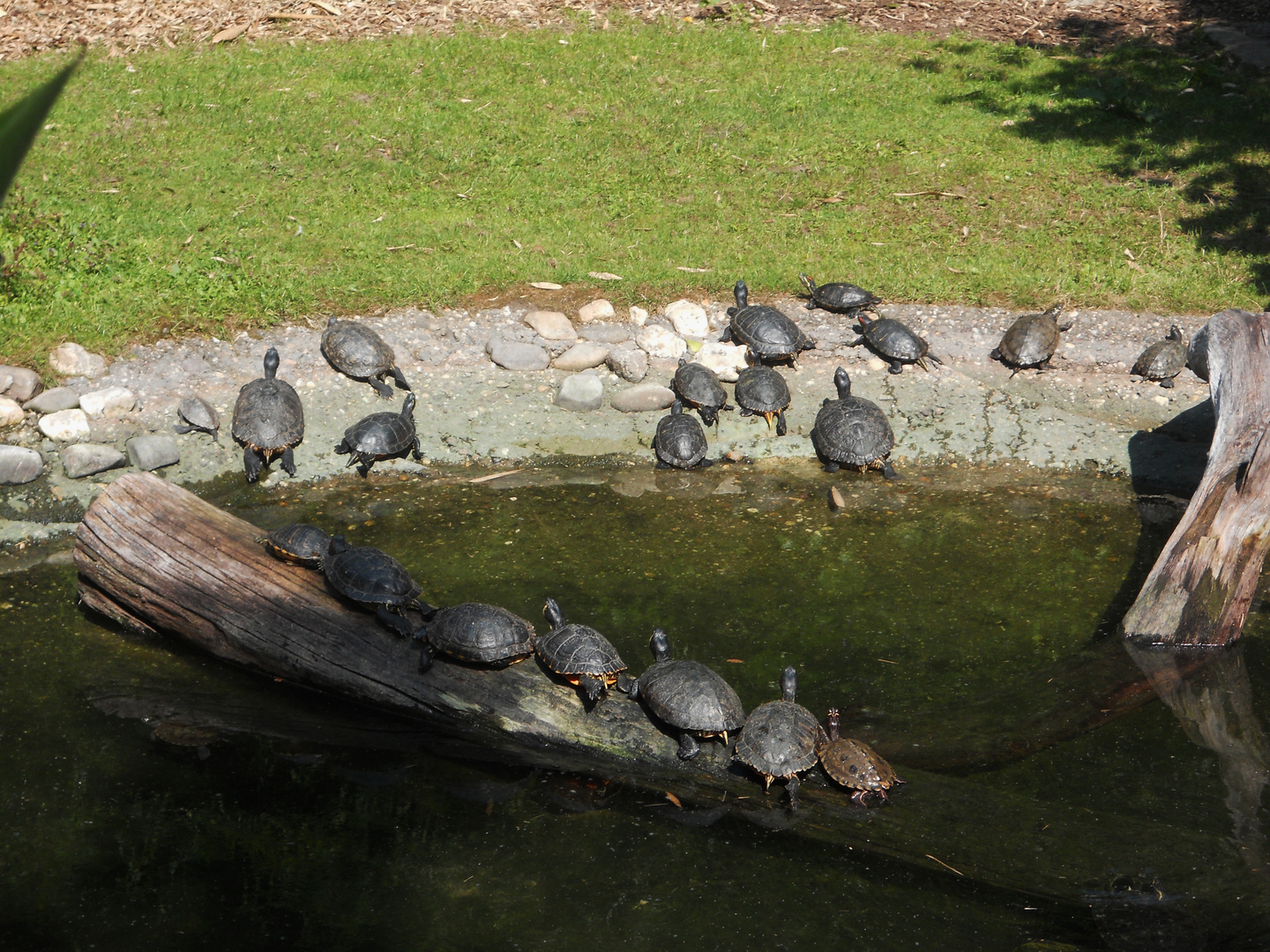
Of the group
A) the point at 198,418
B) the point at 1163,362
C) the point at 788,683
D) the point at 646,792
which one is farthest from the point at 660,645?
the point at 1163,362

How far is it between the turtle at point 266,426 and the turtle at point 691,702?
134 inches

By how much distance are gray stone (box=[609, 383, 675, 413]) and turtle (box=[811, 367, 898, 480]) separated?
44.6 inches

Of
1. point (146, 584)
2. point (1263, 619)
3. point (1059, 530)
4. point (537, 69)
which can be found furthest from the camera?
point (537, 69)

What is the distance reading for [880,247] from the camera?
30.6 ft

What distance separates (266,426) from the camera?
700 centimetres

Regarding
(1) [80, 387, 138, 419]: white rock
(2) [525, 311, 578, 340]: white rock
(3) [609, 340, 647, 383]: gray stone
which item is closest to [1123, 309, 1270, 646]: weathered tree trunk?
(3) [609, 340, 647, 383]: gray stone

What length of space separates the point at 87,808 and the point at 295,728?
92 centimetres

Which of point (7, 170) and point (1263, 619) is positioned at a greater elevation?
point (7, 170)

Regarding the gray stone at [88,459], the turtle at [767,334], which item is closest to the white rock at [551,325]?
the turtle at [767,334]

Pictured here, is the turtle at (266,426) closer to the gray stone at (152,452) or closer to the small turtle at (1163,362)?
the gray stone at (152,452)

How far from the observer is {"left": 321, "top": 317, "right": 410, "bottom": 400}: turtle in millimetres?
7625

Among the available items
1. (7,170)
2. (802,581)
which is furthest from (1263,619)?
(7,170)

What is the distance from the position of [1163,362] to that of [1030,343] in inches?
38.5

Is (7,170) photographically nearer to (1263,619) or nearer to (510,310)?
(1263,619)
